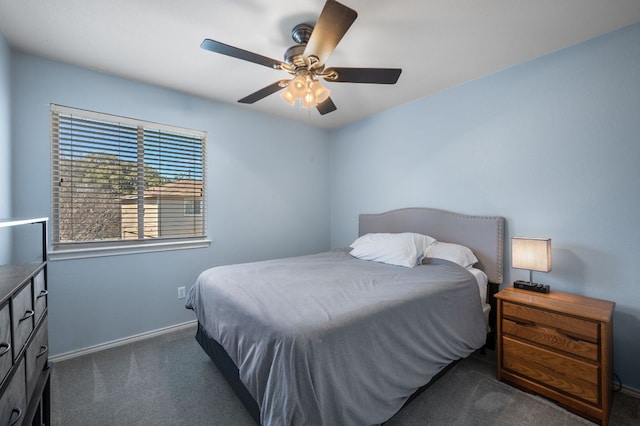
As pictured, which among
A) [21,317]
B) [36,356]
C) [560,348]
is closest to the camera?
[21,317]

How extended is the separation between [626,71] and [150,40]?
334cm

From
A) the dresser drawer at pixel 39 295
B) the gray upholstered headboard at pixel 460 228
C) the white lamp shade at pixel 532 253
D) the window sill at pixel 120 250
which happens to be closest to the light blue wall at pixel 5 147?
the window sill at pixel 120 250

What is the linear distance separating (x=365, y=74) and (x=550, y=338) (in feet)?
6.85

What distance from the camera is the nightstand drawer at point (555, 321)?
5.13ft

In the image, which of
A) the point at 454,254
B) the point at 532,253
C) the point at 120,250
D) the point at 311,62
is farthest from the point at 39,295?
the point at 532,253

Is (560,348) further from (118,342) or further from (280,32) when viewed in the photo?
(118,342)

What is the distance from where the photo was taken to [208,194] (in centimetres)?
297

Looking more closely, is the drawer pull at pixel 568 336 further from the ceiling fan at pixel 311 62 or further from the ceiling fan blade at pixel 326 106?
the ceiling fan blade at pixel 326 106

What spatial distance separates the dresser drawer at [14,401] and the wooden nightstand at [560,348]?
8.35 ft

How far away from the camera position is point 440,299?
1750mm

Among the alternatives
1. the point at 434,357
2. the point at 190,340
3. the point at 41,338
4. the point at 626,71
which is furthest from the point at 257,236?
the point at 626,71

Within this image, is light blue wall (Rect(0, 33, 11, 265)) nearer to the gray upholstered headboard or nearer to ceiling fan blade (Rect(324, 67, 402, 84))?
ceiling fan blade (Rect(324, 67, 402, 84))

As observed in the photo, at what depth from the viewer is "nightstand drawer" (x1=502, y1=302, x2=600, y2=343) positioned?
5.13 feet

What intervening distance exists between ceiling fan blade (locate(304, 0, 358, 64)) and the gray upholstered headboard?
1963 mm
